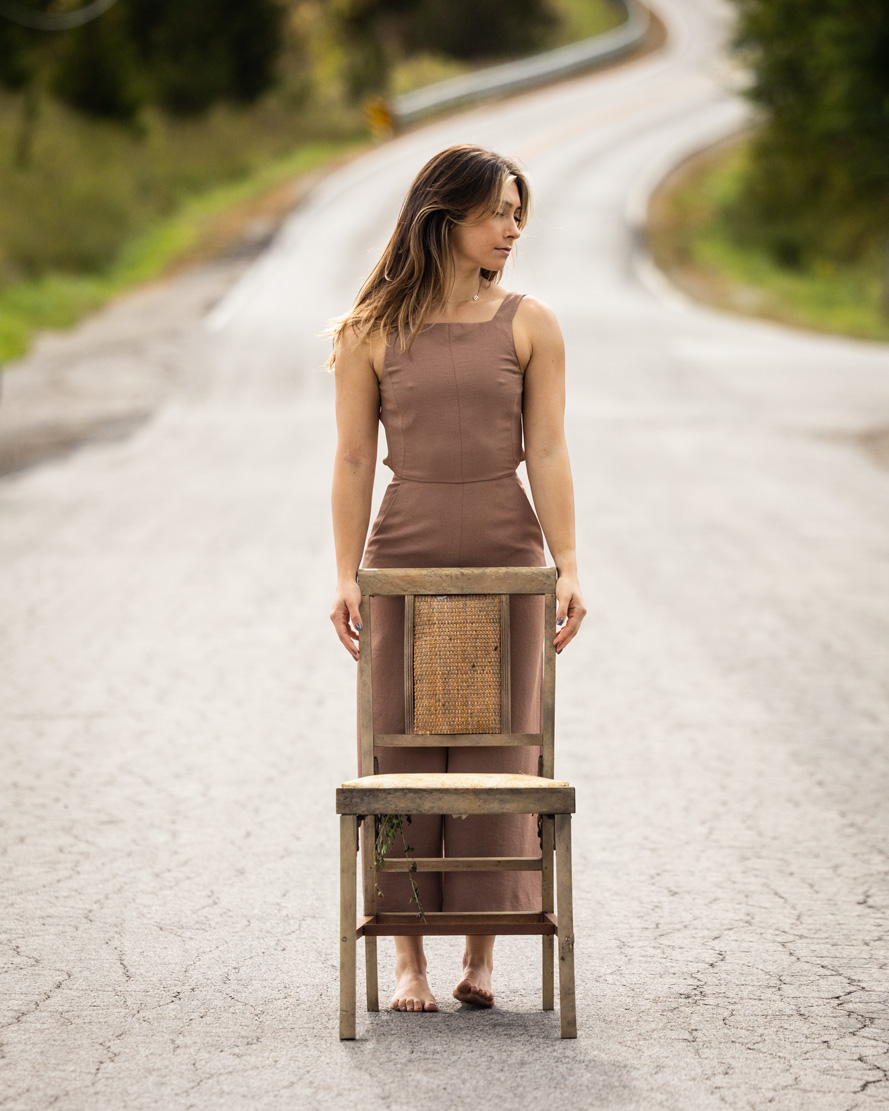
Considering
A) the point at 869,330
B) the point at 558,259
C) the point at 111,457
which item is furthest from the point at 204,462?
the point at 558,259

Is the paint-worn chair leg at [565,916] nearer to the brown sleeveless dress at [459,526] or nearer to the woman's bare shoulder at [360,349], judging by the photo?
the brown sleeveless dress at [459,526]

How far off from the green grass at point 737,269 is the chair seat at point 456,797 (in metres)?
21.8

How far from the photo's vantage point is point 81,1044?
3.51 metres

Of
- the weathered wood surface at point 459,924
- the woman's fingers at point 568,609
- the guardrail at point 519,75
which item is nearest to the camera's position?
the weathered wood surface at point 459,924

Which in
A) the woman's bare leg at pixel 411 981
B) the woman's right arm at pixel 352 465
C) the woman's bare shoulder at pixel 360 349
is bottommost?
the woman's bare leg at pixel 411 981

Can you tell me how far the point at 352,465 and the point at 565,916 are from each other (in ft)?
3.99

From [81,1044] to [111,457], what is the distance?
983cm

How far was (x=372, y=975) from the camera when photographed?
3.80 meters

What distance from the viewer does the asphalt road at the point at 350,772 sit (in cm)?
346

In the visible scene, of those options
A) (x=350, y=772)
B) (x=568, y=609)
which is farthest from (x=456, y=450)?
(x=350, y=772)

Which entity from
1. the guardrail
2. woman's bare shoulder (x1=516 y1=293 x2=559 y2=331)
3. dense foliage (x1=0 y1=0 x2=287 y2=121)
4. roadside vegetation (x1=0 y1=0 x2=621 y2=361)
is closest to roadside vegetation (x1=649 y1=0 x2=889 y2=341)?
the guardrail

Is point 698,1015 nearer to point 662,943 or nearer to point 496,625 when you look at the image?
point 662,943

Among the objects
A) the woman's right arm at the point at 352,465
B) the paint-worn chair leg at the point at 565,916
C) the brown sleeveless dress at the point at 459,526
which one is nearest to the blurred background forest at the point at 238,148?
the woman's right arm at the point at 352,465

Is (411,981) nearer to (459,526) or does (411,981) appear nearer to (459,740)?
(459,740)
